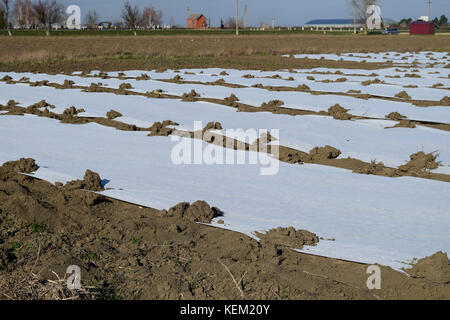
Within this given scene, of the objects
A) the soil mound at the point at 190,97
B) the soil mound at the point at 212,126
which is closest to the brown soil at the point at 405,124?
the soil mound at the point at 212,126

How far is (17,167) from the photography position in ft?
15.4

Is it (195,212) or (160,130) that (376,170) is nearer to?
(195,212)

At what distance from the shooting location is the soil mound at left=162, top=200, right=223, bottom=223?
362 cm

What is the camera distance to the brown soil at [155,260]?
2633 millimetres

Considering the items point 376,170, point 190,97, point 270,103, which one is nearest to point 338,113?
point 270,103

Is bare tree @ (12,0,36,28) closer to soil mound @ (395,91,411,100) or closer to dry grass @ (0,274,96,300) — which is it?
soil mound @ (395,91,411,100)

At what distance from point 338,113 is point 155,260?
4.47m

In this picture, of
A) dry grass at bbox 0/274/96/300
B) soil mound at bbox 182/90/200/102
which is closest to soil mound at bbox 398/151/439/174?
dry grass at bbox 0/274/96/300

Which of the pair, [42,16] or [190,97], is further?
[42,16]

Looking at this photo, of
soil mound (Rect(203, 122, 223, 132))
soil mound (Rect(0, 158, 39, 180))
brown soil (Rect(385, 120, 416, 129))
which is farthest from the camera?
brown soil (Rect(385, 120, 416, 129))

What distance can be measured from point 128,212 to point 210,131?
241 cm

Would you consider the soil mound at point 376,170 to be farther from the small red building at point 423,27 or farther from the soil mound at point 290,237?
the small red building at point 423,27

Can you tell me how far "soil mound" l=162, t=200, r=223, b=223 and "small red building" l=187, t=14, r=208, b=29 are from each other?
294ft

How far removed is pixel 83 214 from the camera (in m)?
3.75
